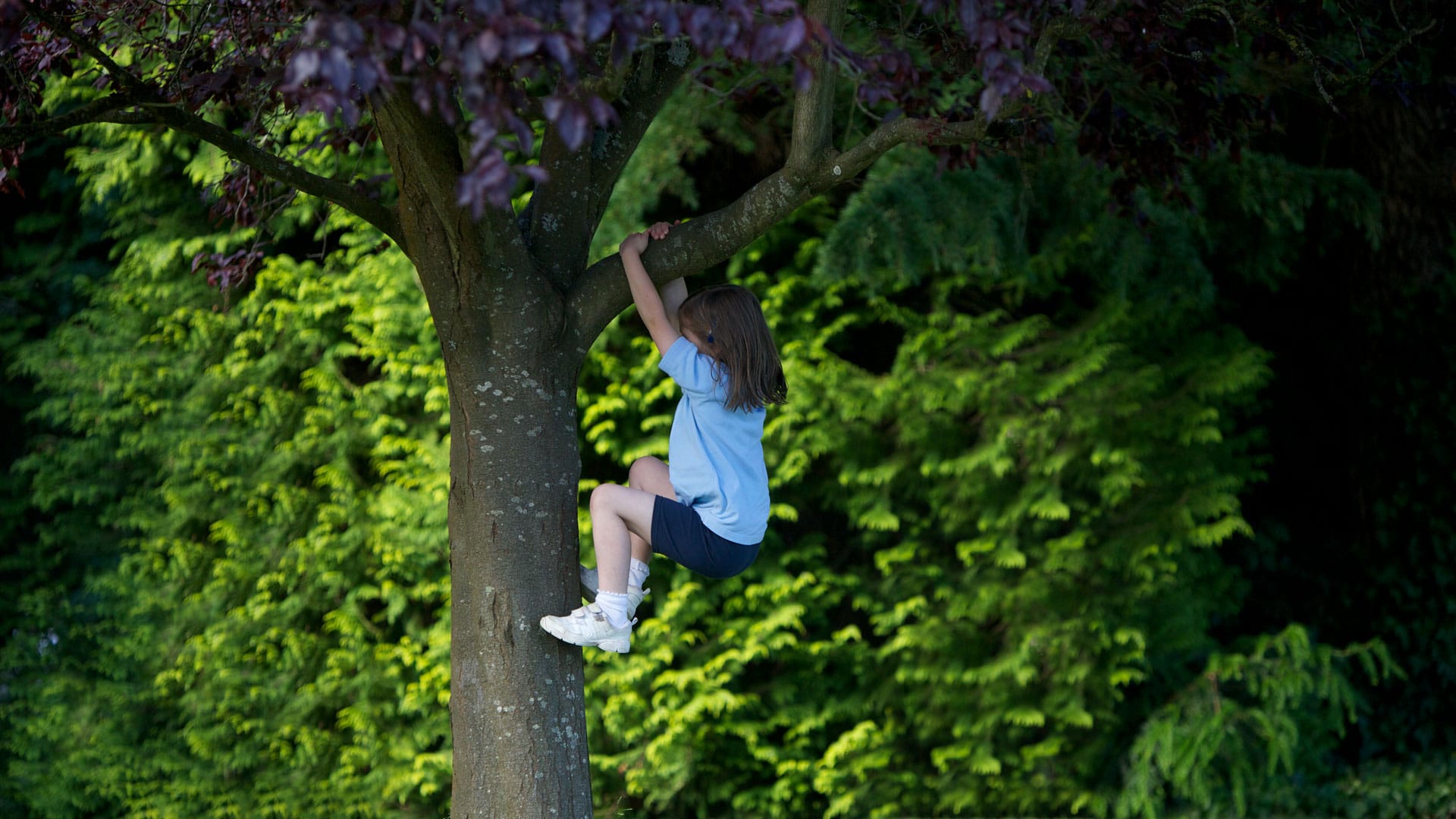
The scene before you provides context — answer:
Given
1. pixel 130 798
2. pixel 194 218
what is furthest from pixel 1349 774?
pixel 194 218

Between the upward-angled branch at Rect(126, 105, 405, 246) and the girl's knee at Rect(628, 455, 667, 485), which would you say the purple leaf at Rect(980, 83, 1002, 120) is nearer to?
the girl's knee at Rect(628, 455, 667, 485)

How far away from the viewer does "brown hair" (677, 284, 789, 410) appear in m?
2.94

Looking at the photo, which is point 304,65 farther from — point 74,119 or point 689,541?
point 689,541

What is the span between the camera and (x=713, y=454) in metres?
2.98

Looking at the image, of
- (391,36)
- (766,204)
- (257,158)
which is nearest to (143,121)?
(257,158)

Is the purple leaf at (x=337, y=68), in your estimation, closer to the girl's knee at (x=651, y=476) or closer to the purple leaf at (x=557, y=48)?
the purple leaf at (x=557, y=48)

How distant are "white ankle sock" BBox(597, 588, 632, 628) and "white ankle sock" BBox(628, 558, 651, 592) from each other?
0.18 m

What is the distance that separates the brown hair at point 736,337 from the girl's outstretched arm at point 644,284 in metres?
0.08

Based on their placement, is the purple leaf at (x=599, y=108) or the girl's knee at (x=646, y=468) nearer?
the purple leaf at (x=599, y=108)

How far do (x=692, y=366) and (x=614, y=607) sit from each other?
609 millimetres

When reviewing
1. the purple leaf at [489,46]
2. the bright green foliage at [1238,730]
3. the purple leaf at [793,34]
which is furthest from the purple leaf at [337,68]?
the bright green foliage at [1238,730]

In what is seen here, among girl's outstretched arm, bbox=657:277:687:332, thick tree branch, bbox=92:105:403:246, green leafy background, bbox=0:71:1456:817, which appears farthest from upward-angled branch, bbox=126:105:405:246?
green leafy background, bbox=0:71:1456:817

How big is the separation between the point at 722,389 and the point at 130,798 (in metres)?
4.01

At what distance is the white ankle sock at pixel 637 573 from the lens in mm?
3064
